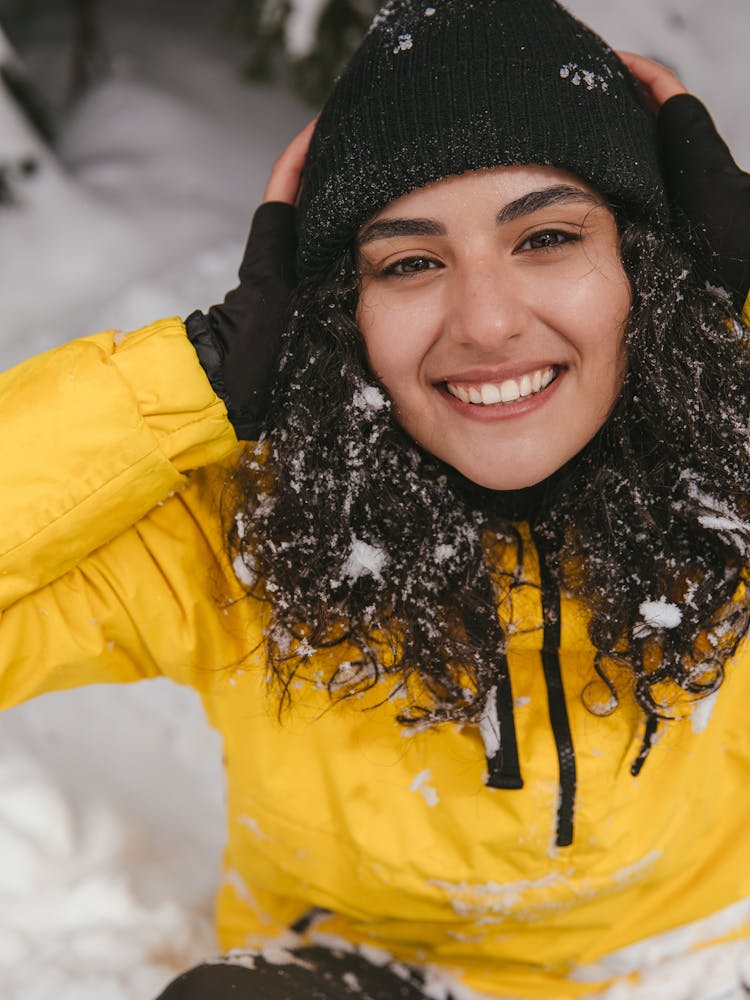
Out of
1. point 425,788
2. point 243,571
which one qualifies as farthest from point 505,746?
point 243,571

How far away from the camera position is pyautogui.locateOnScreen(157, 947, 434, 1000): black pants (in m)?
1.72

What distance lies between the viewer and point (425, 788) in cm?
176

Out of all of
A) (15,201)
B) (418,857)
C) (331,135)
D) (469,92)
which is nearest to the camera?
(469,92)

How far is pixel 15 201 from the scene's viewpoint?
10.8 ft

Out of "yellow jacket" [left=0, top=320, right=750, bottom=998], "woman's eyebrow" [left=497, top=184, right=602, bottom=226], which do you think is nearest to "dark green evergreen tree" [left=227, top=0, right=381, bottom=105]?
"woman's eyebrow" [left=497, top=184, right=602, bottom=226]

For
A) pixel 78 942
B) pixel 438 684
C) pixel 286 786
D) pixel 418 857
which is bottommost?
pixel 78 942

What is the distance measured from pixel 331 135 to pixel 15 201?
200 cm

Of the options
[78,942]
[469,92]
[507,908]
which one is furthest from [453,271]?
[78,942]

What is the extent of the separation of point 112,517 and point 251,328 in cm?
36

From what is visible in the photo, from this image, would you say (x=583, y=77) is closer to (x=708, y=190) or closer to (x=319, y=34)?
(x=708, y=190)

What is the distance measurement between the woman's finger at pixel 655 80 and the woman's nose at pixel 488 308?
20.9 inches

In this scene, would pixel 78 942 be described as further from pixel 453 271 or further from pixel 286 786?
pixel 453 271

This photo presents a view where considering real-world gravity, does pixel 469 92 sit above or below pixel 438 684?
above

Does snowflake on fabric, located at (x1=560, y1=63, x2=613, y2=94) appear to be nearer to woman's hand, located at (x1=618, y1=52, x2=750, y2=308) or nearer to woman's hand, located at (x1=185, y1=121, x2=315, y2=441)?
woman's hand, located at (x1=618, y1=52, x2=750, y2=308)
